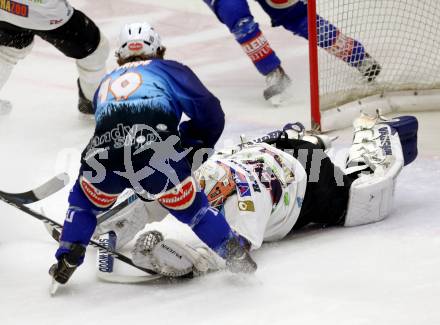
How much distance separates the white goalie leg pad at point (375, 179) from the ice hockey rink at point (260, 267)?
44 mm

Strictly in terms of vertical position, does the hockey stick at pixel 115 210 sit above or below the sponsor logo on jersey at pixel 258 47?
above

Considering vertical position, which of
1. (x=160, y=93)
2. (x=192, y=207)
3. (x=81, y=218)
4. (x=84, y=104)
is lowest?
(x=84, y=104)

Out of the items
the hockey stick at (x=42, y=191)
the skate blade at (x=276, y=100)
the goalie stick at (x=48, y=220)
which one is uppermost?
the goalie stick at (x=48, y=220)

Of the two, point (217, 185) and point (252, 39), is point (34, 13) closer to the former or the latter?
point (252, 39)

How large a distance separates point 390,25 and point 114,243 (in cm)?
192

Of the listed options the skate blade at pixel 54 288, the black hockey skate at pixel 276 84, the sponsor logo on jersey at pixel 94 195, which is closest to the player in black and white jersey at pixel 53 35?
the black hockey skate at pixel 276 84

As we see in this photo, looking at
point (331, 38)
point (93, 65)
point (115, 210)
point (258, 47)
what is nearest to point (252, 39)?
point (258, 47)

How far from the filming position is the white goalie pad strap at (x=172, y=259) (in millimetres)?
2602

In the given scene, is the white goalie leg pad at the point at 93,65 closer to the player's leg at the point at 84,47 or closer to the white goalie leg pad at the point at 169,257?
the player's leg at the point at 84,47

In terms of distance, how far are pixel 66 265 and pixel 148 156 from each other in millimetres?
349

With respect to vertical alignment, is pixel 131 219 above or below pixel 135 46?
below

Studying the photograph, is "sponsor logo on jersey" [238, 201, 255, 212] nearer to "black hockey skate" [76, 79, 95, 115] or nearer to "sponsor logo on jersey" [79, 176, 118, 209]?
"sponsor logo on jersey" [79, 176, 118, 209]

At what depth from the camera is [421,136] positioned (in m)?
3.86

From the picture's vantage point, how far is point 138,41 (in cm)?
265
